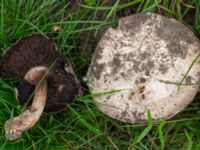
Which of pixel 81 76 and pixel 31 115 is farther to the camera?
pixel 81 76

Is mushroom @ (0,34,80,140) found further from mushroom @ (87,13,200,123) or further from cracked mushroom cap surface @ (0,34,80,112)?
mushroom @ (87,13,200,123)

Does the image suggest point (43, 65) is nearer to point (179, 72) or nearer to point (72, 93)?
point (72, 93)

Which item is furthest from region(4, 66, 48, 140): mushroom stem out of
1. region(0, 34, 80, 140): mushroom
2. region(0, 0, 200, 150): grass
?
region(0, 0, 200, 150): grass

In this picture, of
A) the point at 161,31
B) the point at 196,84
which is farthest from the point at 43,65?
the point at 196,84

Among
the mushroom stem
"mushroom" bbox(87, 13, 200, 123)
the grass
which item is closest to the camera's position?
"mushroom" bbox(87, 13, 200, 123)

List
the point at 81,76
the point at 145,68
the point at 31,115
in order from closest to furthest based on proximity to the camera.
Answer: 1. the point at 145,68
2. the point at 31,115
3. the point at 81,76

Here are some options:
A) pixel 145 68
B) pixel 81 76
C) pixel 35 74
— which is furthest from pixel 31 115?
pixel 145 68

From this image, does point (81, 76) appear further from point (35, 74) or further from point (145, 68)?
point (145, 68)

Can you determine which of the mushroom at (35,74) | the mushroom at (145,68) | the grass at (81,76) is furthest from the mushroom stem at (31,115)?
the mushroom at (145,68)
